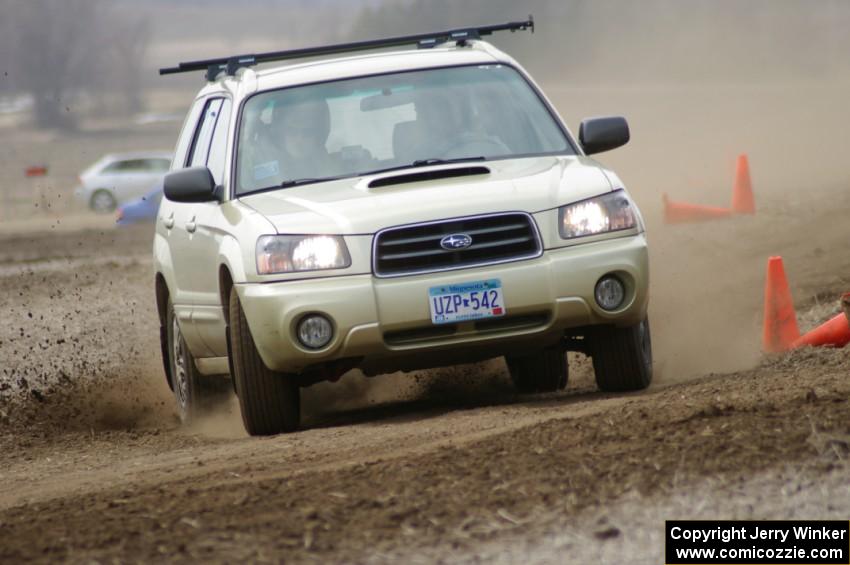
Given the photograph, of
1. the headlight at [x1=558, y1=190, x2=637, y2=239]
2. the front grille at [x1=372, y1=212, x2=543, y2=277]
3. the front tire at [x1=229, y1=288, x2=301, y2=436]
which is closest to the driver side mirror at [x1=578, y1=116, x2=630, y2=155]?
the headlight at [x1=558, y1=190, x2=637, y2=239]

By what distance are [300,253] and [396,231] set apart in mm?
463

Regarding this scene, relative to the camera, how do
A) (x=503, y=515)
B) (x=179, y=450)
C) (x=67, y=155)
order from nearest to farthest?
(x=503, y=515) < (x=179, y=450) < (x=67, y=155)

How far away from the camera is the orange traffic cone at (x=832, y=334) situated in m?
9.44

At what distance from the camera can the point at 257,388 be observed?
8070 mm

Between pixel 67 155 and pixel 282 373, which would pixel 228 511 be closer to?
pixel 282 373

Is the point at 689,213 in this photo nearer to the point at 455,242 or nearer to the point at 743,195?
the point at 743,195

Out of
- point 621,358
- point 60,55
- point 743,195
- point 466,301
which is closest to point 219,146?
point 466,301

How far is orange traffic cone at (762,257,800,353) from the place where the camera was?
33.1ft

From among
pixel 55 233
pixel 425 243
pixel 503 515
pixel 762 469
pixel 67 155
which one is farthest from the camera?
pixel 67 155

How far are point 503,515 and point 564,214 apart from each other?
272 cm

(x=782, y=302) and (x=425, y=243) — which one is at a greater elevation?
(x=425, y=243)

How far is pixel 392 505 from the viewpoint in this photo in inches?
220

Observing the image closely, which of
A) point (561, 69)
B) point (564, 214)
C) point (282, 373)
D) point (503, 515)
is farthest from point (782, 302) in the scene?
point (561, 69)

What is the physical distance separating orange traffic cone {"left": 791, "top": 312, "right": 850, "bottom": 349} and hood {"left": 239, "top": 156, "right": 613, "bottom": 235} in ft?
6.64
